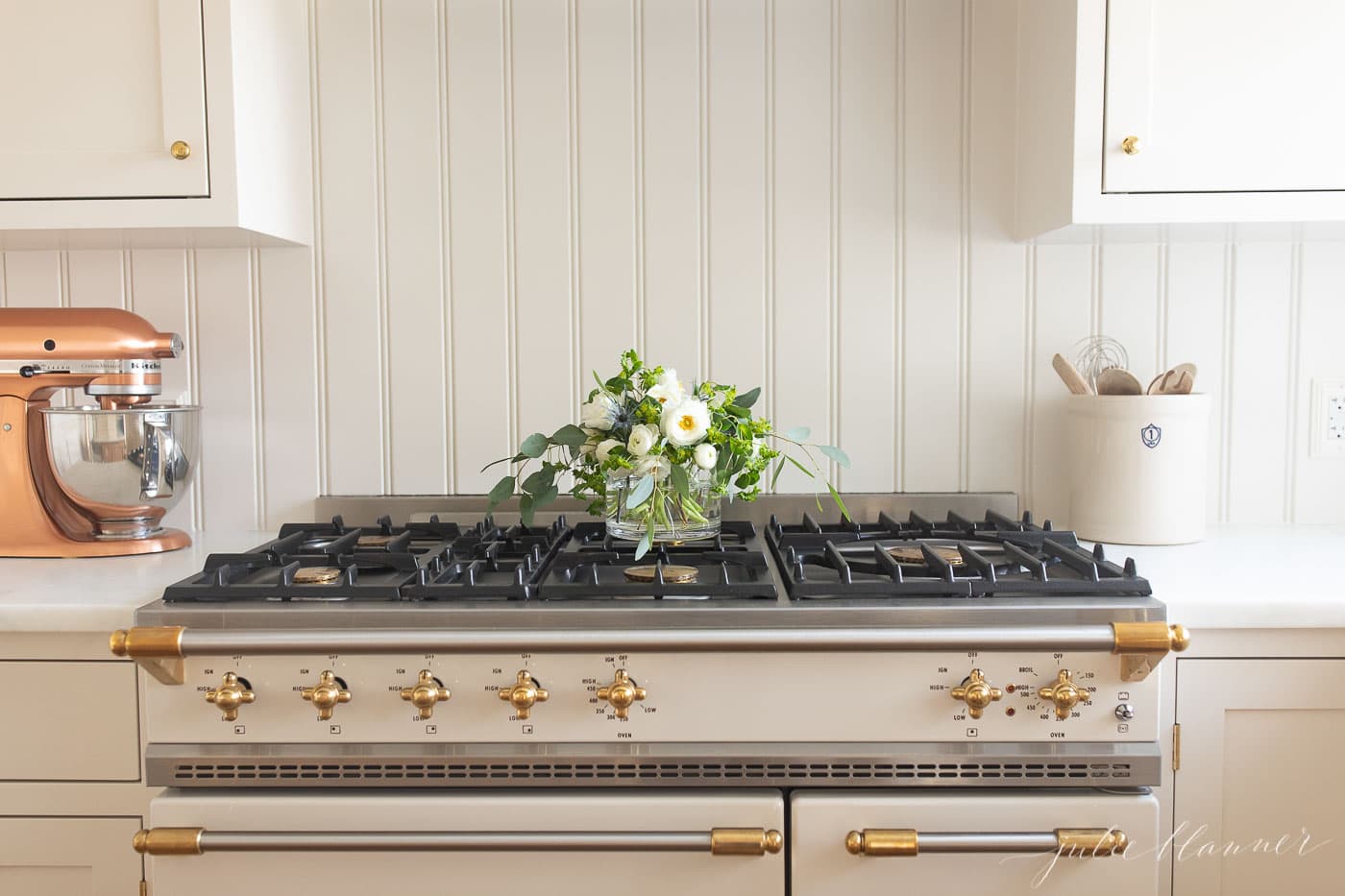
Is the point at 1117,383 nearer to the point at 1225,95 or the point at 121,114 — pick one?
the point at 1225,95

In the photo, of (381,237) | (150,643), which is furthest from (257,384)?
(150,643)

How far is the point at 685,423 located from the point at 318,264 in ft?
2.87

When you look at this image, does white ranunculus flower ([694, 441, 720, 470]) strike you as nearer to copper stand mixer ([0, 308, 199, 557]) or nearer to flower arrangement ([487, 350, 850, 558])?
flower arrangement ([487, 350, 850, 558])

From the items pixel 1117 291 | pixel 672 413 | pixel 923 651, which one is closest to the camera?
pixel 923 651

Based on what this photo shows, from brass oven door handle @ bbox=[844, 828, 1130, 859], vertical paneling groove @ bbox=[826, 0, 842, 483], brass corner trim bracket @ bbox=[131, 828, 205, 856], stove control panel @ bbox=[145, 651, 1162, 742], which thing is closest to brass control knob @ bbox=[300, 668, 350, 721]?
Result: stove control panel @ bbox=[145, 651, 1162, 742]

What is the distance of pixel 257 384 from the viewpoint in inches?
74.4

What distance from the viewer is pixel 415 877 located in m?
1.23

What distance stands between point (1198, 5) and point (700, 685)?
1231mm

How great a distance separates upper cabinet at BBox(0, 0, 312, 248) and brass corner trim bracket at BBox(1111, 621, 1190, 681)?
1.39 m

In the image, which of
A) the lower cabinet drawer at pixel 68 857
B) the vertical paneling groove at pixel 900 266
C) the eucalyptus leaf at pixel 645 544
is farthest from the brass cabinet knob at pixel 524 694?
the vertical paneling groove at pixel 900 266

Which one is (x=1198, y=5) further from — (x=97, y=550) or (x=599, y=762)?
(x=97, y=550)

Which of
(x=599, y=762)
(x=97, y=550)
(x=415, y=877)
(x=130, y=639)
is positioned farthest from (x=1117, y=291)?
(x=97, y=550)

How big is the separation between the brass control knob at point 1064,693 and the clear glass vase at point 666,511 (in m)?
0.53

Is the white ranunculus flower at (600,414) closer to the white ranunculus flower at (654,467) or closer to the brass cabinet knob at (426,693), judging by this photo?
the white ranunculus flower at (654,467)
